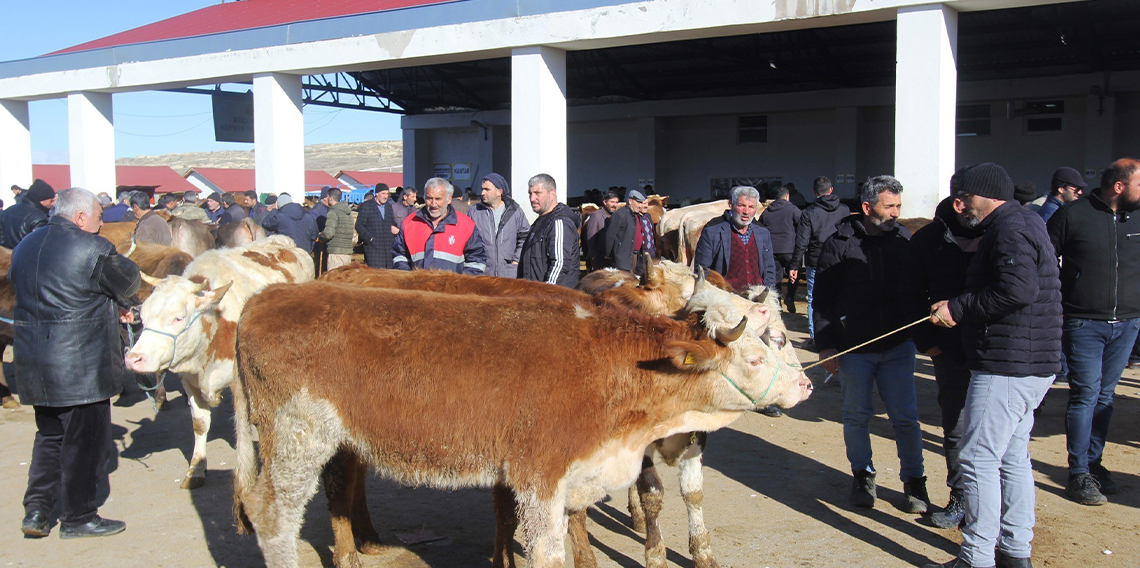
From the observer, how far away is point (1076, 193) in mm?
8500

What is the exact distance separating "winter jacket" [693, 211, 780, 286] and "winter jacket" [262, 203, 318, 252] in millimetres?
8383

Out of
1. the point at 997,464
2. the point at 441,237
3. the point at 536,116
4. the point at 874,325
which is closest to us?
the point at 997,464

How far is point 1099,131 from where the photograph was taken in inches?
904

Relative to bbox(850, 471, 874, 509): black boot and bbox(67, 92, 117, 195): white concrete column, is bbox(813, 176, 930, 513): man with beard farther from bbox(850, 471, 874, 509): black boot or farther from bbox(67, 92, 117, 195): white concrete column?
bbox(67, 92, 117, 195): white concrete column

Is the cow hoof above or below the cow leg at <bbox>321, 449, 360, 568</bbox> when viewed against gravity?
below

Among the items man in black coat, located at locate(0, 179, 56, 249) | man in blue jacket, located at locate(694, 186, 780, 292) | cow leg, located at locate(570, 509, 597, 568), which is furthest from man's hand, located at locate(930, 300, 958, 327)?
man in black coat, located at locate(0, 179, 56, 249)

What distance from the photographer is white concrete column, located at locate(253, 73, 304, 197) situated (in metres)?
16.1

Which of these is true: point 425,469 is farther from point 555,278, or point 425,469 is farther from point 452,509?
point 555,278

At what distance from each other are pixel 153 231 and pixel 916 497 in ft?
34.1

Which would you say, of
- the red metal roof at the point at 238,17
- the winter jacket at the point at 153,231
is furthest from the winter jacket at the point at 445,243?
the red metal roof at the point at 238,17

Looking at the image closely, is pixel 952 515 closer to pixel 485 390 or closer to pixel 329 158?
pixel 485 390

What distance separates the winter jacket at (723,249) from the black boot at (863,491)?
2.20 m

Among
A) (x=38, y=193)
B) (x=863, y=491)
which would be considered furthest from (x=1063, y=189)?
(x=38, y=193)

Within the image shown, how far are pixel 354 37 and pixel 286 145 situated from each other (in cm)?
274
